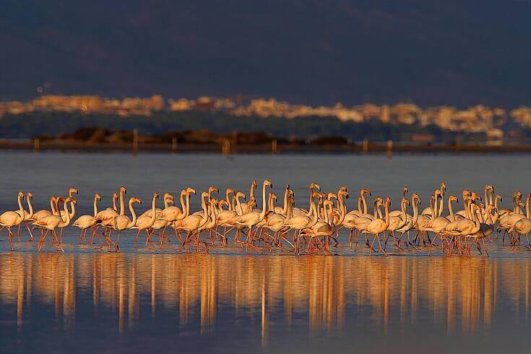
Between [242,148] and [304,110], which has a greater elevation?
[304,110]

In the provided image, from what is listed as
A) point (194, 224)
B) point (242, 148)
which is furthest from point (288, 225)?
point (242, 148)

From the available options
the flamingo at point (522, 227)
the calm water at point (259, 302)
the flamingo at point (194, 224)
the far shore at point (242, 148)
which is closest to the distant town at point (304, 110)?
the far shore at point (242, 148)

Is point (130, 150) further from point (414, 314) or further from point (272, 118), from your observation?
point (414, 314)

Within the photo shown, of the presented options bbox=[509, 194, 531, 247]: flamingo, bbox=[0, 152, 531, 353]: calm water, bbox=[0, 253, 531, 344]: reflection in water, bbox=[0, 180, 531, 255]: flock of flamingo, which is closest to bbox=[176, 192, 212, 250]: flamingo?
bbox=[0, 180, 531, 255]: flock of flamingo

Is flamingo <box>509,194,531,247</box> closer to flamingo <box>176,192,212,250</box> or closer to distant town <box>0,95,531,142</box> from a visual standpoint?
flamingo <box>176,192,212,250</box>

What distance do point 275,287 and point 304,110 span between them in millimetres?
174214

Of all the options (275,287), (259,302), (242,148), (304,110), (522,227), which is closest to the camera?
(259,302)

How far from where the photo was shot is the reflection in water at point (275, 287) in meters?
18.1

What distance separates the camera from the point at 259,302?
1905 cm

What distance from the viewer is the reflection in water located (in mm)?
18109

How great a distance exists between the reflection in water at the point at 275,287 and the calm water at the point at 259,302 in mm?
22

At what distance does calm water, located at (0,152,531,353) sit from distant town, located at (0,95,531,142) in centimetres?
14535

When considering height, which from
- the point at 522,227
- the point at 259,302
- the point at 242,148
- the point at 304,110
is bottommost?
the point at 259,302

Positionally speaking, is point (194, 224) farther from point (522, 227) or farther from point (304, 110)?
point (304, 110)
